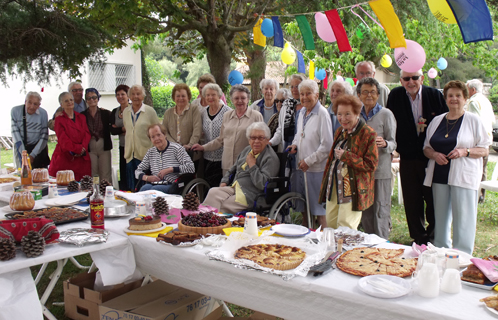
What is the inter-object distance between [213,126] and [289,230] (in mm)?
2742

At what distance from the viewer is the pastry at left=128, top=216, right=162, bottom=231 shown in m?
2.54

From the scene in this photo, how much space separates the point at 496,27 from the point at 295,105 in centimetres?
673


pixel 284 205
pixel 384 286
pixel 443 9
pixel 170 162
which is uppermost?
pixel 443 9

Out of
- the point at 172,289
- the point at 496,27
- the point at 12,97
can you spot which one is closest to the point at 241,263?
the point at 172,289

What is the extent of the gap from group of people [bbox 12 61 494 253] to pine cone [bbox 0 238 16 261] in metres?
1.98

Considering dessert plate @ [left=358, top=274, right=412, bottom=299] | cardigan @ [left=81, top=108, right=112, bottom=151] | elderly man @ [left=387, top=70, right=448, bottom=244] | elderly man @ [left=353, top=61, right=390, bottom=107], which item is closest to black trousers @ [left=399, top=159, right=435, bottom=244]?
elderly man @ [left=387, top=70, right=448, bottom=244]

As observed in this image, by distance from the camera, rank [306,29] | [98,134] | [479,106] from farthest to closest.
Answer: [479,106] → [98,134] → [306,29]

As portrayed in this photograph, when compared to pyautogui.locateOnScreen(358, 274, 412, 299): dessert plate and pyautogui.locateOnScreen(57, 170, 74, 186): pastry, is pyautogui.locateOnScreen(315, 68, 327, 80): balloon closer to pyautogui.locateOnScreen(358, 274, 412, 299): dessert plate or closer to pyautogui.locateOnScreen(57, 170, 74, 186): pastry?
pyautogui.locateOnScreen(57, 170, 74, 186): pastry

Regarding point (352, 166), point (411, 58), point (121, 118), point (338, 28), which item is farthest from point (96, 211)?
point (121, 118)

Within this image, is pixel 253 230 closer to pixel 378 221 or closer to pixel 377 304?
pixel 377 304

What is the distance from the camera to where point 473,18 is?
2992 mm

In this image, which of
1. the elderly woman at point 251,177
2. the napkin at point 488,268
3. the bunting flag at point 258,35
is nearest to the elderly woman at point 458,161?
the elderly woman at point 251,177

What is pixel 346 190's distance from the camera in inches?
125

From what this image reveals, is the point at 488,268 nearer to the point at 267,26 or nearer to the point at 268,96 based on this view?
the point at 268,96
